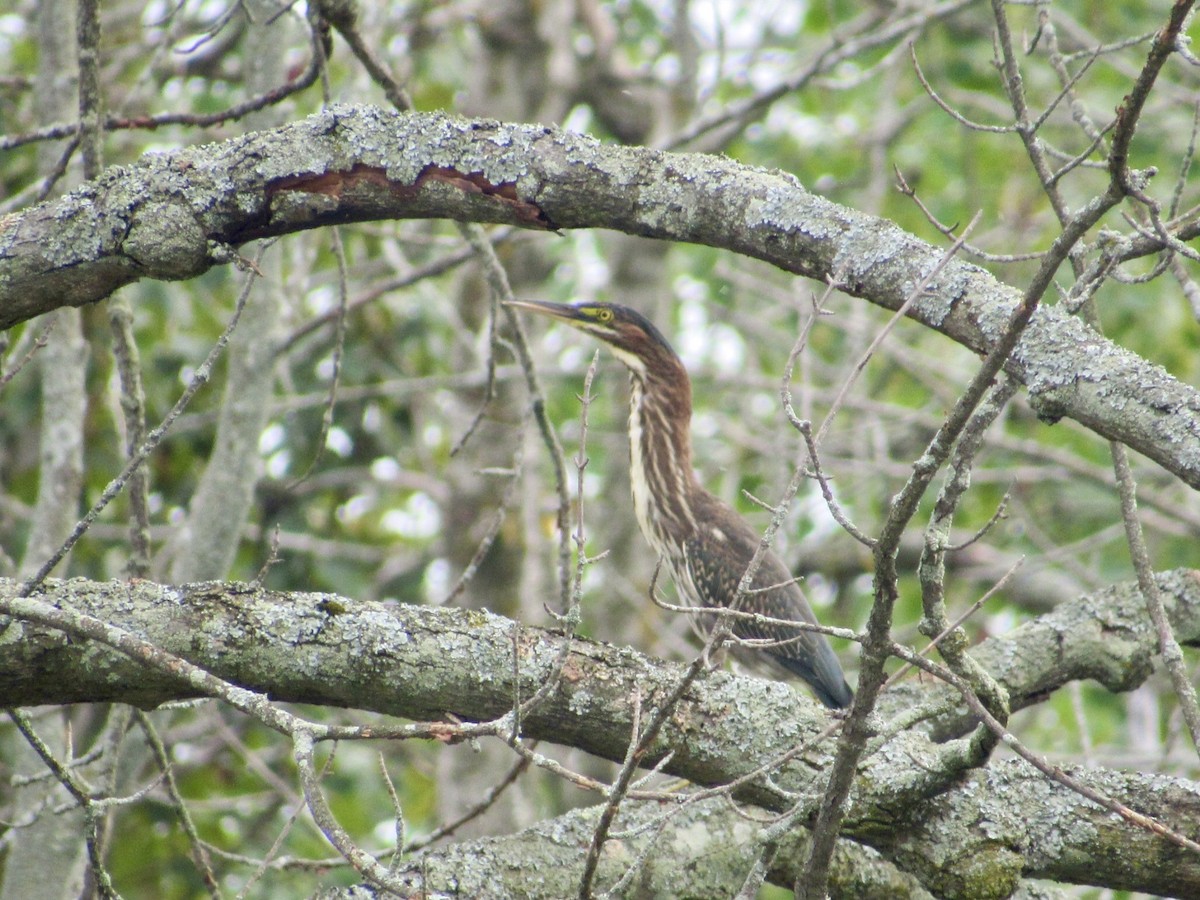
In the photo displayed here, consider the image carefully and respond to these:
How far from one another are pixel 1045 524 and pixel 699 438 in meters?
2.18

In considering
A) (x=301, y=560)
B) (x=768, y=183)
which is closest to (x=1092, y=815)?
(x=768, y=183)

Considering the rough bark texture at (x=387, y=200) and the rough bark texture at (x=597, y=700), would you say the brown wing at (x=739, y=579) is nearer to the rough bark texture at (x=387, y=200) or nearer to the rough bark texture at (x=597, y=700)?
the rough bark texture at (x=597, y=700)

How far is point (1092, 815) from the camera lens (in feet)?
8.38

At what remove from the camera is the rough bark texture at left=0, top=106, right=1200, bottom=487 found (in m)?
2.32

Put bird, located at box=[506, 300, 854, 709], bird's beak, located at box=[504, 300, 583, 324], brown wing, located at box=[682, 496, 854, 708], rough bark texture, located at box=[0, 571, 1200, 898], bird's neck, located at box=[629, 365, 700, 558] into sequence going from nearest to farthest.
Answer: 1. rough bark texture, located at box=[0, 571, 1200, 898]
2. bird's beak, located at box=[504, 300, 583, 324]
3. brown wing, located at box=[682, 496, 854, 708]
4. bird, located at box=[506, 300, 854, 709]
5. bird's neck, located at box=[629, 365, 700, 558]

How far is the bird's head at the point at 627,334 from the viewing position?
209 inches

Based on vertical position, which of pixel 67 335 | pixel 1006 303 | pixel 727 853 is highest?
pixel 67 335

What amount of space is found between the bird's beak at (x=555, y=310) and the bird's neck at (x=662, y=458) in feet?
1.61

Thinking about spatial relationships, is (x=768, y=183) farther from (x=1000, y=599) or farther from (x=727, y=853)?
(x=1000, y=599)

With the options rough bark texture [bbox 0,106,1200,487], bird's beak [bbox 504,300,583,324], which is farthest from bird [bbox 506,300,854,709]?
rough bark texture [bbox 0,106,1200,487]

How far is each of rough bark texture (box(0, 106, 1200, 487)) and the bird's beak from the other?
7.57 ft

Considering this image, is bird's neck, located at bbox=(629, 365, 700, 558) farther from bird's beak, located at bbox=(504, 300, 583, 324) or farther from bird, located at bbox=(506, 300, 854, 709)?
bird's beak, located at bbox=(504, 300, 583, 324)

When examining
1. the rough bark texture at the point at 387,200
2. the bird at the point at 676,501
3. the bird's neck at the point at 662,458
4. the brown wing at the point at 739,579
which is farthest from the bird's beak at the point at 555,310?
the rough bark texture at the point at 387,200

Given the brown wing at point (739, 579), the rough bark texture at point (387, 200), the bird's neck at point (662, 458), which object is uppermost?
the bird's neck at point (662, 458)
